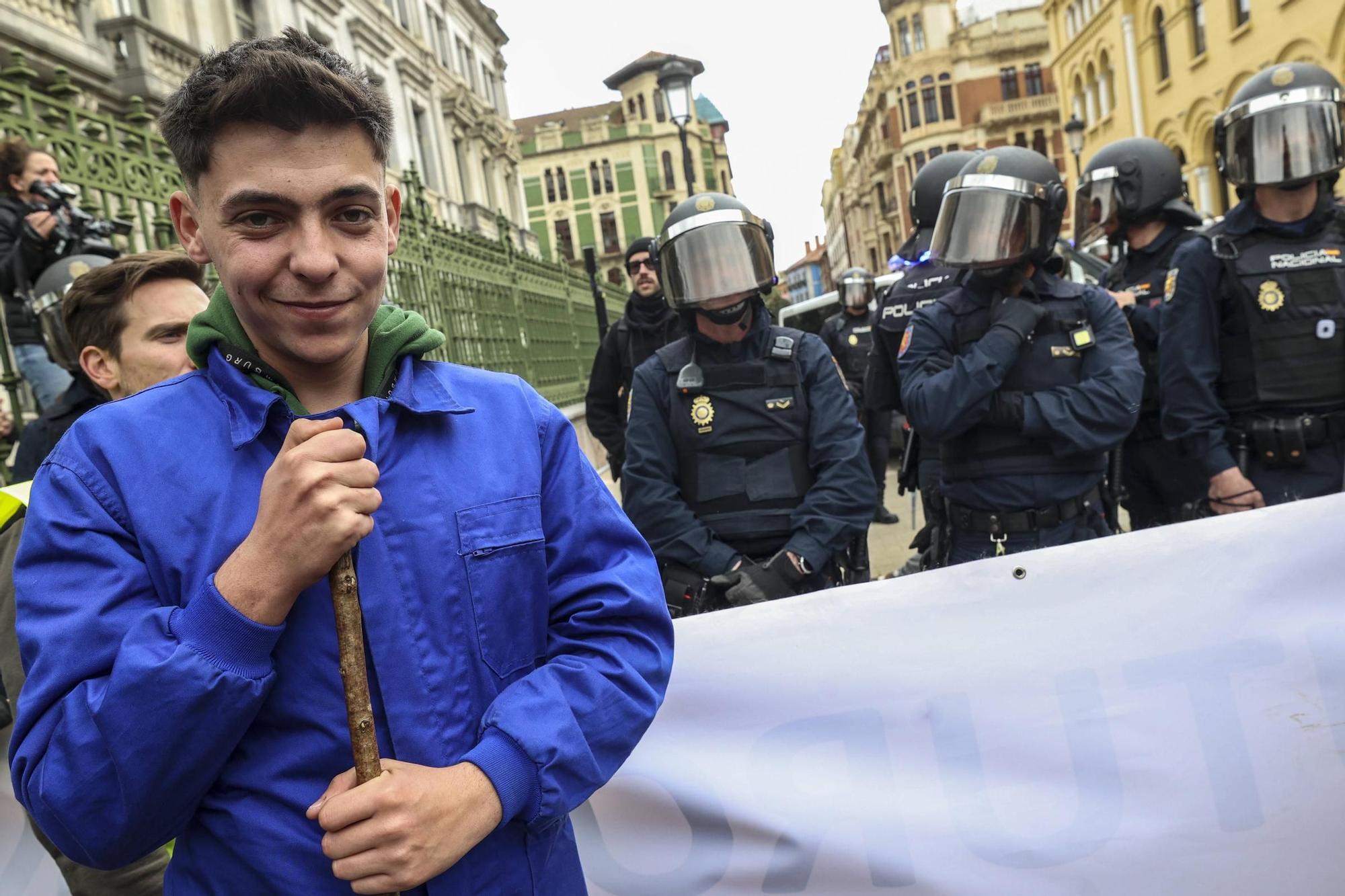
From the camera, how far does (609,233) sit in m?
73.0

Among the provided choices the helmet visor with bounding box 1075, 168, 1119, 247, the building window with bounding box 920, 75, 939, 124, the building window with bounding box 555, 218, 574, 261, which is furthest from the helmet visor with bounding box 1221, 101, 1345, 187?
the building window with bounding box 555, 218, 574, 261

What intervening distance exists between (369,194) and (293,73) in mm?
178

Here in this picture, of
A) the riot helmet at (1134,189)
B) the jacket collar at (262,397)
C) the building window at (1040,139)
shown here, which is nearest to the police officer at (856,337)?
the riot helmet at (1134,189)

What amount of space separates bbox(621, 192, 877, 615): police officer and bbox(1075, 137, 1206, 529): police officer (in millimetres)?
1809

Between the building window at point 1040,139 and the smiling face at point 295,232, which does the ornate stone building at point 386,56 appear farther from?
the building window at point 1040,139

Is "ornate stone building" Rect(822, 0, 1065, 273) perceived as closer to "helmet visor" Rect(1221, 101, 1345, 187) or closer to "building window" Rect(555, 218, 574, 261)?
"building window" Rect(555, 218, 574, 261)

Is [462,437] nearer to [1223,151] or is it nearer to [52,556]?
Answer: [52,556]

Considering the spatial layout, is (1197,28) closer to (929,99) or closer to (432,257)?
(432,257)

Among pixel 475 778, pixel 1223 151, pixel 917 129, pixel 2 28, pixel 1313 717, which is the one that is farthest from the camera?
pixel 917 129

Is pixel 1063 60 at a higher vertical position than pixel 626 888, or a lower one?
higher

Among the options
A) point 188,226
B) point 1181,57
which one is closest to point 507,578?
point 188,226

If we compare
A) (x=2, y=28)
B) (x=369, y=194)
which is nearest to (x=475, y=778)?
(x=369, y=194)

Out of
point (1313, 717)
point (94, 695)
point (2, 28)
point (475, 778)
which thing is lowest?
point (1313, 717)

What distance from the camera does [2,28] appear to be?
11469mm
